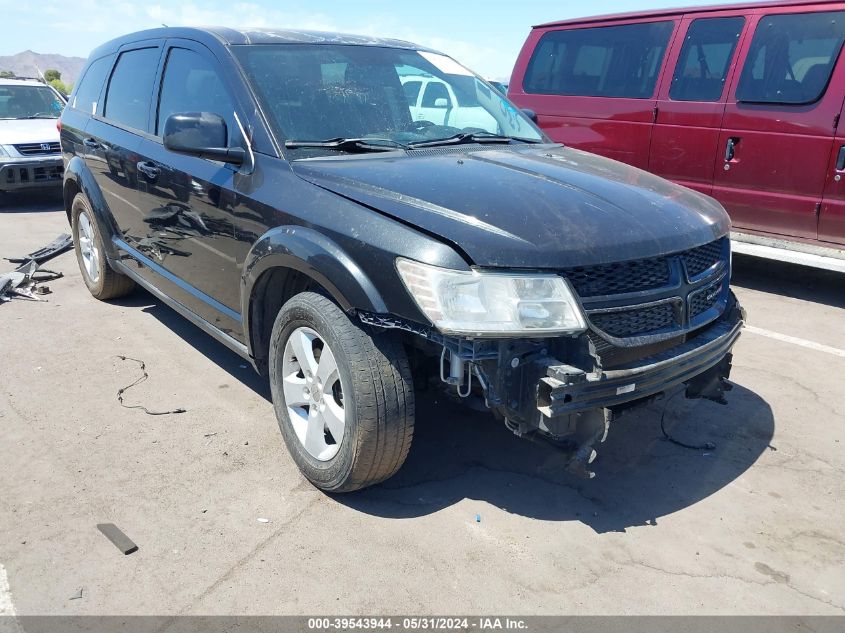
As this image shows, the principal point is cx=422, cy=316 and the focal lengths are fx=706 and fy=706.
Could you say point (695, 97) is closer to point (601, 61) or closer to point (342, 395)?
point (601, 61)

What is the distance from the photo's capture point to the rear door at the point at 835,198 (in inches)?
212

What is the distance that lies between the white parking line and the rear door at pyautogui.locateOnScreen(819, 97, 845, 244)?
3.74ft

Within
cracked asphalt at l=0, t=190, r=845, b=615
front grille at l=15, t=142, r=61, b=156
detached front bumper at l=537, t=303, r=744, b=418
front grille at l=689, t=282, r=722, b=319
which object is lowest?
cracked asphalt at l=0, t=190, r=845, b=615

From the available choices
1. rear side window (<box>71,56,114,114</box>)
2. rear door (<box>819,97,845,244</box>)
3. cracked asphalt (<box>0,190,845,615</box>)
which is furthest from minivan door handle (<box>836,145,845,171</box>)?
rear side window (<box>71,56,114,114</box>)

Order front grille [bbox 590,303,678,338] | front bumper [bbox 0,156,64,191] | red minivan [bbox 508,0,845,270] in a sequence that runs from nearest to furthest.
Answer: front grille [bbox 590,303,678,338] < red minivan [bbox 508,0,845,270] < front bumper [bbox 0,156,64,191]

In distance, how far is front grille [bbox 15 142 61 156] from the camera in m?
9.67

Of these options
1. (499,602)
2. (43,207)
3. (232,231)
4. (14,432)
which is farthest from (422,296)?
(43,207)

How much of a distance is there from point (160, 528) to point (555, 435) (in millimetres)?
1618

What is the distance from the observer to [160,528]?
9.31 feet

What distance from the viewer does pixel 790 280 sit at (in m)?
6.46

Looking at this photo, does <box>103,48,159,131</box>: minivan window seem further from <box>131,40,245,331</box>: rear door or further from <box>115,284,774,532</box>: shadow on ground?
<box>115,284,774,532</box>: shadow on ground

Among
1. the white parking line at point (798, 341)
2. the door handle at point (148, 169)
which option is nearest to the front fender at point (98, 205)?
the door handle at point (148, 169)

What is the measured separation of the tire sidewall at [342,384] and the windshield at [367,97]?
808 mm

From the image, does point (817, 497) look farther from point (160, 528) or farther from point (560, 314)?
point (160, 528)
